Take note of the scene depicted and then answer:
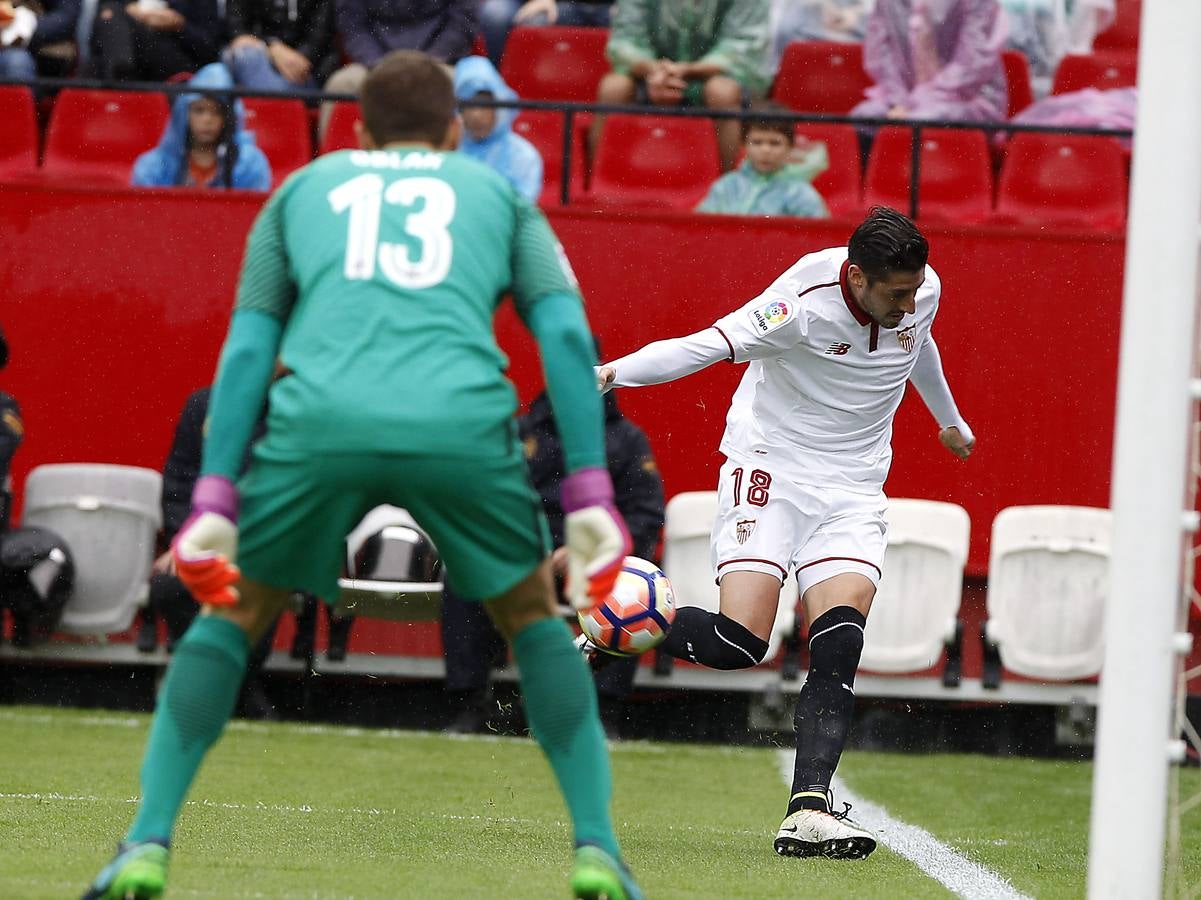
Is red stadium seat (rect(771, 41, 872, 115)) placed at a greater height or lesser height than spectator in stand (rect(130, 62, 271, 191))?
greater

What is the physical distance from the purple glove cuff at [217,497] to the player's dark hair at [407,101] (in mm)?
825

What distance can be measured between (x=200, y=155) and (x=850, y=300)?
5.54 m

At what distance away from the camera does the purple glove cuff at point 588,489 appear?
165 inches

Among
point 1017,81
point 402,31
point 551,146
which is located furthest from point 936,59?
point 402,31

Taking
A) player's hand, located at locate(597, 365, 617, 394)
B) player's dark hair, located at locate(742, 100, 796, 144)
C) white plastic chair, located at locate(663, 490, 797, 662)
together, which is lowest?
white plastic chair, located at locate(663, 490, 797, 662)

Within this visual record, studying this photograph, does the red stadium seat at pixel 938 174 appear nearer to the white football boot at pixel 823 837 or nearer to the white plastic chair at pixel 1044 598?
the white plastic chair at pixel 1044 598

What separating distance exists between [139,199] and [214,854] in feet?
19.8

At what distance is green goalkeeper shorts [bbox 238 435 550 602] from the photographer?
13.4ft

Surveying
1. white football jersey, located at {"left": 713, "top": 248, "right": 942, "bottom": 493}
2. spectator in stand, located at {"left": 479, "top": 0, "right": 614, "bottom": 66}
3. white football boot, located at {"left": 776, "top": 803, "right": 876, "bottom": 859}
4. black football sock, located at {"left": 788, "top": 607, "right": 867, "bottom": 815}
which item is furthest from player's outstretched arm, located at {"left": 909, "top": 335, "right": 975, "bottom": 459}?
spectator in stand, located at {"left": 479, "top": 0, "right": 614, "bottom": 66}

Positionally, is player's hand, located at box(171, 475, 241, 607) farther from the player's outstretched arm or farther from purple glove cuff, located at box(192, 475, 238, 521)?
the player's outstretched arm

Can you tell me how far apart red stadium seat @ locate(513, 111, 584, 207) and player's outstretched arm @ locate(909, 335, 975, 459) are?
4503 mm

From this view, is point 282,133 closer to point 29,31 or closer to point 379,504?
point 29,31

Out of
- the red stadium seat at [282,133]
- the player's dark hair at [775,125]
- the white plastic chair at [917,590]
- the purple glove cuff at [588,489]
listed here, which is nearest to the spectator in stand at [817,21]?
the player's dark hair at [775,125]

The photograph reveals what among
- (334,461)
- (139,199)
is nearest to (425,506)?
(334,461)
